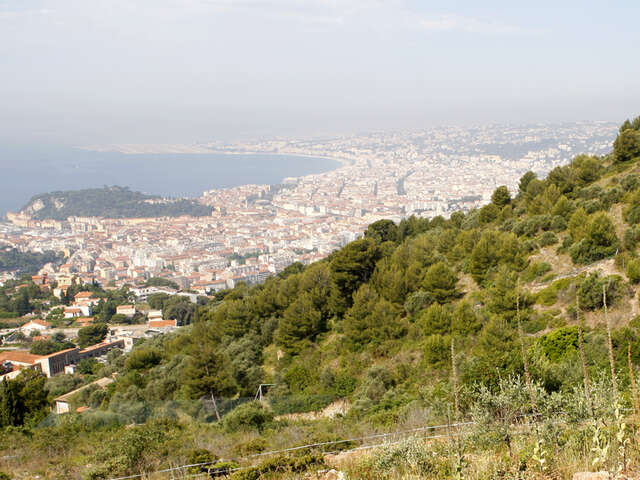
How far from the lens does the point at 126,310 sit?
3095 cm

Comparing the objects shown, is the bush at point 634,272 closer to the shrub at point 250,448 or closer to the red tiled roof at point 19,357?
the shrub at point 250,448

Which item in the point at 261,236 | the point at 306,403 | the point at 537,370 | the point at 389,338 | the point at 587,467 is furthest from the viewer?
the point at 261,236

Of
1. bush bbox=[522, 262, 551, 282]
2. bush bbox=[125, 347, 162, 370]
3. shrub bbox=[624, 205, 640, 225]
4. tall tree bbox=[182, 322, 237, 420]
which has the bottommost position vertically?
bush bbox=[125, 347, 162, 370]

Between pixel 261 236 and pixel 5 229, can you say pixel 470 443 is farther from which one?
pixel 5 229

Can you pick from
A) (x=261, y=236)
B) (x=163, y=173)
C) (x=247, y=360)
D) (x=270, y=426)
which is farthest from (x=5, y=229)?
(x=270, y=426)

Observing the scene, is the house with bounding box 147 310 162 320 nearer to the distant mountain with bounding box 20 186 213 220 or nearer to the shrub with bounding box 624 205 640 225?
the shrub with bounding box 624 205 640 225

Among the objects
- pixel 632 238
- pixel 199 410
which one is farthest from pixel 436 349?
pixel 632 238

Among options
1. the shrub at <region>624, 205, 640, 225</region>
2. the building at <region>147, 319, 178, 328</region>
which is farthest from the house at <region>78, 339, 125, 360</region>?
the shrub at <region>624, 205, 640, 225</region>

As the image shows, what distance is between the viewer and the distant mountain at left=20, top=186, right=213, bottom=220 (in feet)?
247

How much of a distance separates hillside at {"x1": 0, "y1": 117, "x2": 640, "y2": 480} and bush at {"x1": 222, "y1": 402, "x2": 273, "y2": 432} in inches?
1.1

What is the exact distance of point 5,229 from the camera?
71.3 metres

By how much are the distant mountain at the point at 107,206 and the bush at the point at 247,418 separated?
7022 centimetres

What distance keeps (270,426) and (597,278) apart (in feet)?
18.4

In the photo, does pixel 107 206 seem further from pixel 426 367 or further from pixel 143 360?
pixel 426 367
